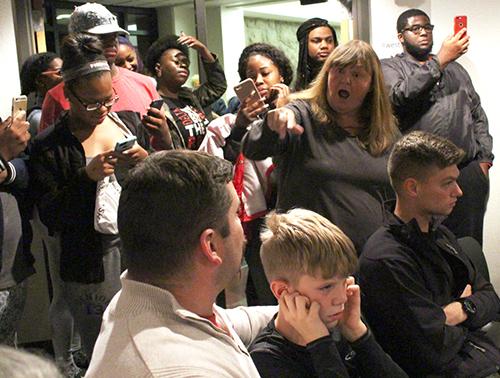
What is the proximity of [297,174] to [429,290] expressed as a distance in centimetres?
60

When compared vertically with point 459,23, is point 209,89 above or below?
below

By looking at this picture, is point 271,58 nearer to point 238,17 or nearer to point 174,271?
point 174,271

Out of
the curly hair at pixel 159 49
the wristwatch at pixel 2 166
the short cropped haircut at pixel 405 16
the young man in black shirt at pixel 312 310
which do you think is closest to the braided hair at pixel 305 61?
the short cropped haircut at pixel 405 16

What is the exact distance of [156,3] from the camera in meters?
5.93

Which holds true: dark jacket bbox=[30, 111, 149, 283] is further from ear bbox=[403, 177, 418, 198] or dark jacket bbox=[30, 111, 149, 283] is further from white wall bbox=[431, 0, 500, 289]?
white wall bbox=[431, 0, 500, 289]

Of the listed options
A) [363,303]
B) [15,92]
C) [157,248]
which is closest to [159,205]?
[157,248]

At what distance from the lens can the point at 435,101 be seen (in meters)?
2.95

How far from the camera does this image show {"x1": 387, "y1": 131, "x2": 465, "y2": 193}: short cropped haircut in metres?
1.92

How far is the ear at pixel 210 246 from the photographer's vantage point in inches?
41.4

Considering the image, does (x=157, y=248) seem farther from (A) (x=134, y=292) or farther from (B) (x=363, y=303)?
(B) (x=363, y=303)

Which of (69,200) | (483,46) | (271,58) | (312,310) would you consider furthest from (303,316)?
(483,46)

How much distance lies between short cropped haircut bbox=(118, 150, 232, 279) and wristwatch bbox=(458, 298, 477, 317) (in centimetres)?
107

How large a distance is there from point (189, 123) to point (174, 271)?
1.78 metres

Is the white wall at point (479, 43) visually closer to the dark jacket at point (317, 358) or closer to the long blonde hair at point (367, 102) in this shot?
the long blonde hair at point (367, 102)
